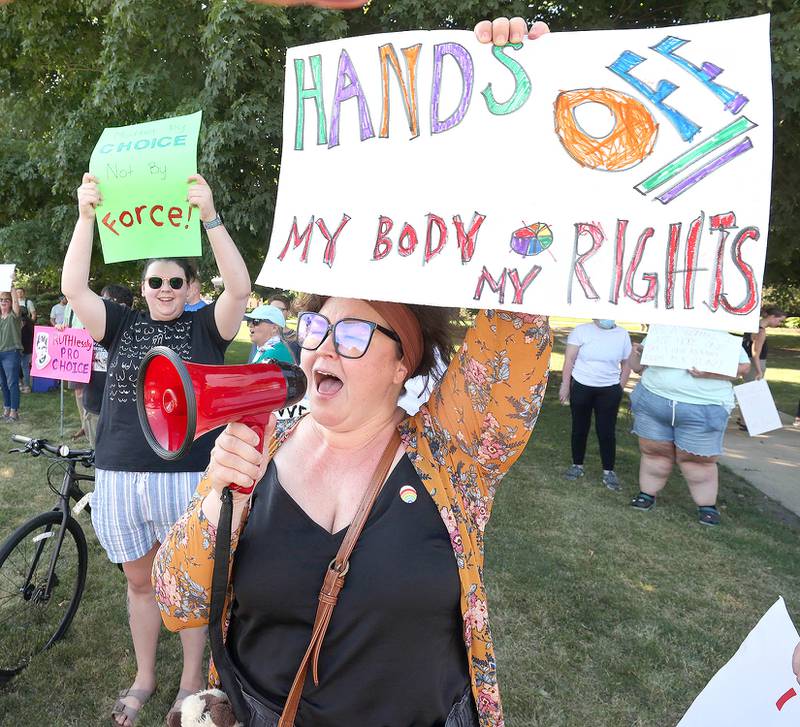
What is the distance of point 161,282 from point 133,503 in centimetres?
94

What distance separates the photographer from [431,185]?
1.35 meters

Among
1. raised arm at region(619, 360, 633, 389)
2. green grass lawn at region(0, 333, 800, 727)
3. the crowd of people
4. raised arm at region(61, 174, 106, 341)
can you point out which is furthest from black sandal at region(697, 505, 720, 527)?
raised arm at region(61, 174, 106, 341)

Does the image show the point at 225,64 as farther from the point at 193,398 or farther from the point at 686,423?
the point at 193,398

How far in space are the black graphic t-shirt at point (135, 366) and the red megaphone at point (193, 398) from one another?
1447 mm

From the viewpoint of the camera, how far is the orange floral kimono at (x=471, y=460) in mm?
1341

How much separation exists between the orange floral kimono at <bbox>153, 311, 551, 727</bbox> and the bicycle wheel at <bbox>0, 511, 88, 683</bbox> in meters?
2.14

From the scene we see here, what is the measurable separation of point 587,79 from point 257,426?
38.7 inches

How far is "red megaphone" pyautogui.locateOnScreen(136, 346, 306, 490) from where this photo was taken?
40.8 inches

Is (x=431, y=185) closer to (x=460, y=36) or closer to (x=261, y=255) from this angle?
(x=460, y=36)


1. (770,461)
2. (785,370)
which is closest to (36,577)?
(770,461)

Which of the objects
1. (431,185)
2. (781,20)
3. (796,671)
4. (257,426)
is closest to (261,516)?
(257,426)

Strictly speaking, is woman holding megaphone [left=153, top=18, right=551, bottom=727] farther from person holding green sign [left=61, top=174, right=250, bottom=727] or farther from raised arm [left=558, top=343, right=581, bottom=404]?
raised arm [left=558, top=343, right=581, bottom=404]

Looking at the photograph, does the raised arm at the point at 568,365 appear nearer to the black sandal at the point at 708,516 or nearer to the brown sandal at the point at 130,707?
the black sandal at the point at 708,516

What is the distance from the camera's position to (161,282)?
8.43 ft
